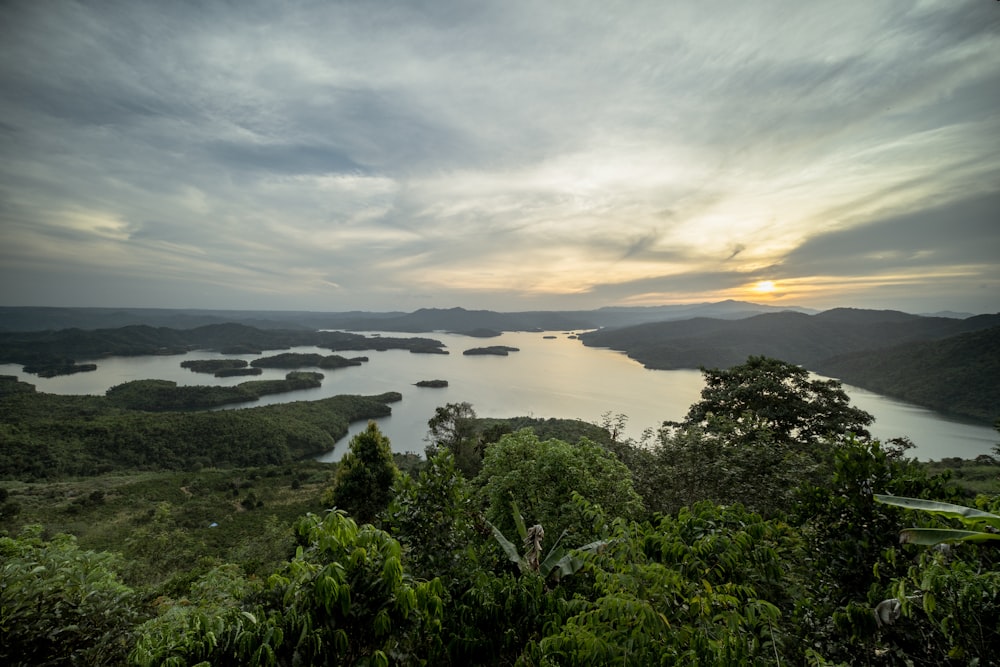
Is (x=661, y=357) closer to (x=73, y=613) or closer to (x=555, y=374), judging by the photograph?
(x=555, y=374)

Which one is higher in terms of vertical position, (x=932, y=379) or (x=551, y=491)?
(x=551, y=491)

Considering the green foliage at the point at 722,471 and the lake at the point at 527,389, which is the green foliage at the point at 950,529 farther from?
the lake at the point at 527,389

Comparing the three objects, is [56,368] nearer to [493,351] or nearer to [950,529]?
[493,351]

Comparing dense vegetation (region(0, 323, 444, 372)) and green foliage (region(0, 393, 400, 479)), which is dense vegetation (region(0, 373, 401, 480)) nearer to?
green foliage (region(0, 393, 400, 479))

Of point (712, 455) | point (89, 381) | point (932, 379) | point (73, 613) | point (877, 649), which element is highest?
point (877, 649)

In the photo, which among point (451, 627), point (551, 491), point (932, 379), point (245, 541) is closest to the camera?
point (451, 627)

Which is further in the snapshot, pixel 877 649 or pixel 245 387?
pixel 245 387

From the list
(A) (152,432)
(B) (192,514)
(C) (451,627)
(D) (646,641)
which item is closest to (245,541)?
(B) (192,514)

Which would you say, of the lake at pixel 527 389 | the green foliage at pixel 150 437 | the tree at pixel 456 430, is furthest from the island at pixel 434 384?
the tree at pixel 456 430
